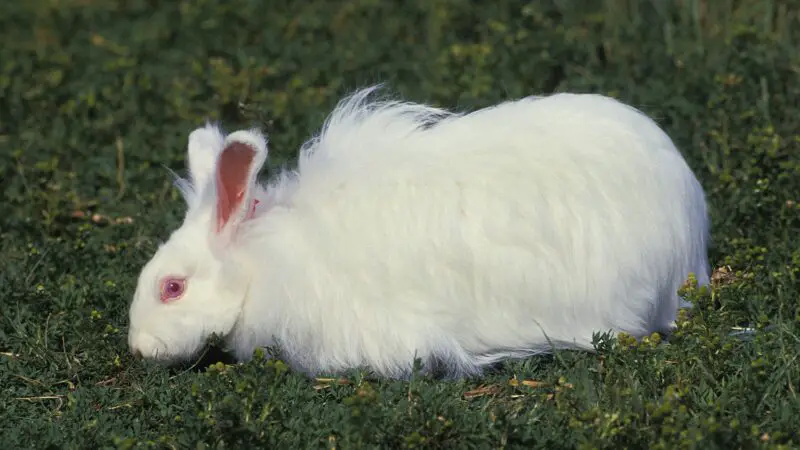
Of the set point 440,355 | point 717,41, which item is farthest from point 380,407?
point 717,41

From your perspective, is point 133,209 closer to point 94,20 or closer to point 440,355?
point 440,355

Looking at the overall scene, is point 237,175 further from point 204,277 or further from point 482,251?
point 482,251

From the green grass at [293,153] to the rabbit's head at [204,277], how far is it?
0.13 meters

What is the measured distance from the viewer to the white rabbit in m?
4.59

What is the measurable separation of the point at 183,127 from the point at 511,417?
10.9 feet

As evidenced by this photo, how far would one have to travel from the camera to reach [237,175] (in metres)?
4.77

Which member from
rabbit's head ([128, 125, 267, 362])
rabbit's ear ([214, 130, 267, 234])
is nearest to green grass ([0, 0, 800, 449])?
rabbit's head ([128, 125, 267, 362])

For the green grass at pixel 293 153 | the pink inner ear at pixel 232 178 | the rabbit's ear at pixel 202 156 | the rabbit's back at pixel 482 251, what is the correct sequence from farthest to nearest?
the rabbit's ear at pixel 202 156 < the pink inner ear at pixel 232 178 < the rabbit's back at pixel 482 251 < the green grass at pixel 293 153

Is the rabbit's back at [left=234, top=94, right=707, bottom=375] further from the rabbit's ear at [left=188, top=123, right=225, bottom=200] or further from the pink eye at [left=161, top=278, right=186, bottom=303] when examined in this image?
the rabbit's ear at [left=188, top=123, right=225, bottom=200]

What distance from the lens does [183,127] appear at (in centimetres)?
679

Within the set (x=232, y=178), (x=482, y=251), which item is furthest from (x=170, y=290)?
(x=482, y=251)

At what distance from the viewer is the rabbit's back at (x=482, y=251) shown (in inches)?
180

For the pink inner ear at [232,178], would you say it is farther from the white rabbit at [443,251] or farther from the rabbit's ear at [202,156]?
the rabbit's ear at [202,156]

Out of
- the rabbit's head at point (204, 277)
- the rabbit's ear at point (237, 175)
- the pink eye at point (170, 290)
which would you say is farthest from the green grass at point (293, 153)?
the rabbit's ear at point (237, 175)
